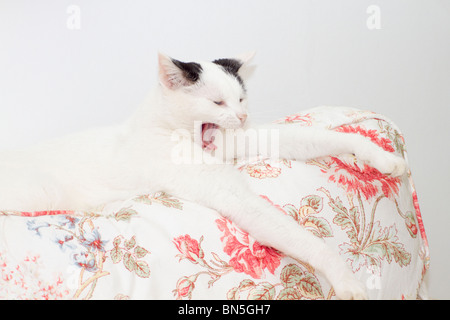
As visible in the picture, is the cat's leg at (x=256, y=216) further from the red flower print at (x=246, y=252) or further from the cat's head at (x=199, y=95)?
the cat's head at (x=199, y=95)

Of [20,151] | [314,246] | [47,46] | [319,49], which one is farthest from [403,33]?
[20,151]

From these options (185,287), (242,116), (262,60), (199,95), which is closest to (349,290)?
(185,287)

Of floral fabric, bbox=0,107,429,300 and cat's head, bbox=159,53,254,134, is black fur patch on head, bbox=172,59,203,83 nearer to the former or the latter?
cat's head, bbox=159,53,254,134

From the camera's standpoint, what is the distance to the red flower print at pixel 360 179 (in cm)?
120

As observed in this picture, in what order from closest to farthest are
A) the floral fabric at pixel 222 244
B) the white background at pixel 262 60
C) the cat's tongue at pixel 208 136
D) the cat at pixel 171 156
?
the floral fabric at pixel 222 244, the cat at pixel 171 156, the cat's tongue at pixel 208 136, the white background at pixel 262 60

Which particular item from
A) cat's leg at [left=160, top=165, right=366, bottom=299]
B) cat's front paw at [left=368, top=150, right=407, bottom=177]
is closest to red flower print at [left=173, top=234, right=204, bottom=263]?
cat's leg at [left=160, top=165, right=366, bottom=299]

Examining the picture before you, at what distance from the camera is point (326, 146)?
4.05ft

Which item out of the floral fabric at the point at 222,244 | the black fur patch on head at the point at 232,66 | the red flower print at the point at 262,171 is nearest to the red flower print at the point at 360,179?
the floral fabric at the point at 222,244

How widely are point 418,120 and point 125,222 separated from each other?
138cm

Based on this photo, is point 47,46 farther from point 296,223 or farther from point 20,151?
point 296,223

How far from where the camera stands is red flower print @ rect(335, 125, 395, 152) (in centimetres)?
131

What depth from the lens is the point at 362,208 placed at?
1174mm

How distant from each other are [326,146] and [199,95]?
374 mm

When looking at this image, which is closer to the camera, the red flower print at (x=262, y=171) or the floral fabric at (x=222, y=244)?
the floral fabric at (x=222, y=244)
